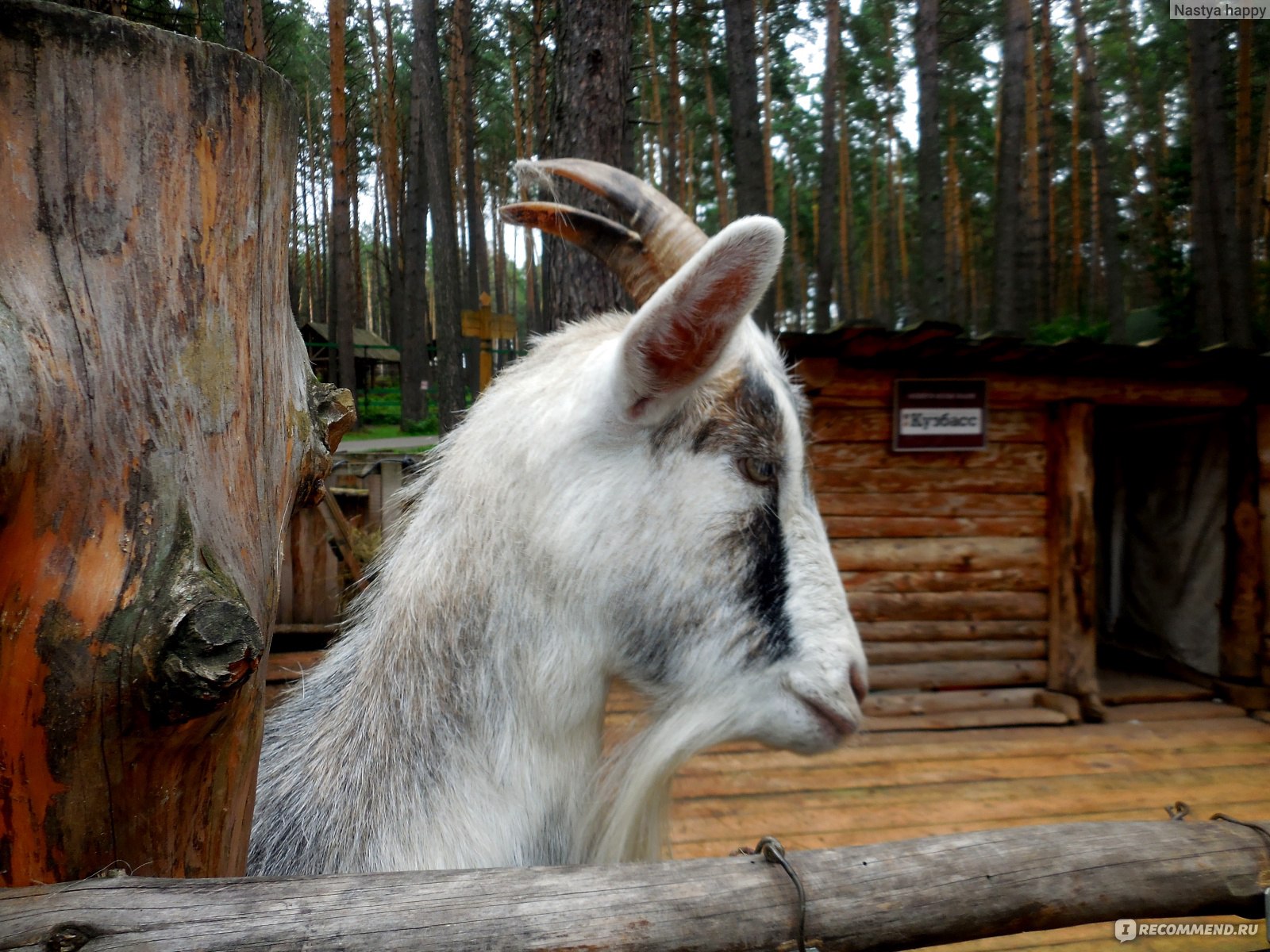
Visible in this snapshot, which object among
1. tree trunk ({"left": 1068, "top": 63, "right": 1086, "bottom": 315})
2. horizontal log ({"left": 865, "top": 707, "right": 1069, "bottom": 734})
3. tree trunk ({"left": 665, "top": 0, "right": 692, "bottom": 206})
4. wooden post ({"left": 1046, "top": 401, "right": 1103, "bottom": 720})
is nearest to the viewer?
horizontal log ({"left": 865, "top": 707, "right": 1069, "bottom": 734})

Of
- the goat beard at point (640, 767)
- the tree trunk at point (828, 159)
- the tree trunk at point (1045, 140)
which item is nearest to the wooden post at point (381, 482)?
the goat beard at point (640, 767)

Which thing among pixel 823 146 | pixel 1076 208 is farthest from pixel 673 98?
pixel 1076 208

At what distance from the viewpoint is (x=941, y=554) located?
5727mm

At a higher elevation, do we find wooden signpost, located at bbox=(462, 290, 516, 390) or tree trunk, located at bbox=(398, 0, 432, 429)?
tree trunk, located at bbox=(398, 0, 432, 429)

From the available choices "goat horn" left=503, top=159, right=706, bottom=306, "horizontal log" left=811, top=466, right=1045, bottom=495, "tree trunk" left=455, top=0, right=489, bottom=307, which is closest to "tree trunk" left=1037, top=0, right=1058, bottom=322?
"horizontal log" left=811, top=466, right=1045, bottom=495

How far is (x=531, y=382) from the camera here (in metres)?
1.76

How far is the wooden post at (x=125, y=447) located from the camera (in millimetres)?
950

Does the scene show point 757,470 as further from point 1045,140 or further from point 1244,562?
point 1045,140

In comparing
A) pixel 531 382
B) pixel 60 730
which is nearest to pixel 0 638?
pixel 60 730

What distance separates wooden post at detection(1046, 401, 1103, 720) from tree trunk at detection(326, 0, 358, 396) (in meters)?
11.4

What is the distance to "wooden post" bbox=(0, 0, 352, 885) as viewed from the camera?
3.12ft

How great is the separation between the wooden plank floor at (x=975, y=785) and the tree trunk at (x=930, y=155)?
22.0ft

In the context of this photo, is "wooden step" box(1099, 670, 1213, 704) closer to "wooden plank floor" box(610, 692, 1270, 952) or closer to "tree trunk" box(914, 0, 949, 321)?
"wooden plank floor" box(610, 692, 1270, 952)

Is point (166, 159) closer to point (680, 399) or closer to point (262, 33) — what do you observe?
point (680, 399)
